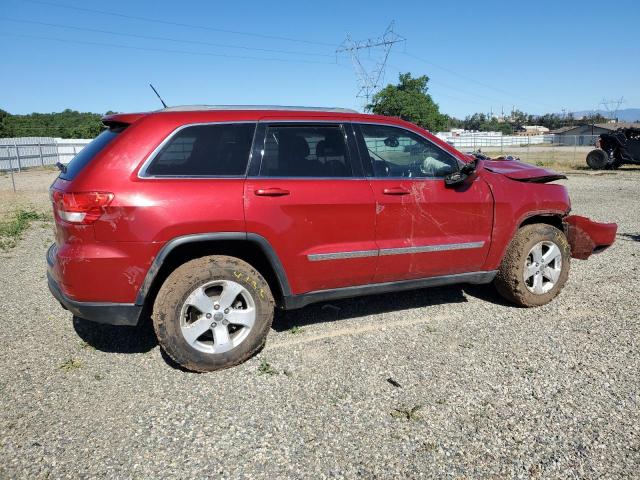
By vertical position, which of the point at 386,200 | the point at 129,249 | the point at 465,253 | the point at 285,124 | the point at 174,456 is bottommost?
the point at 174,456

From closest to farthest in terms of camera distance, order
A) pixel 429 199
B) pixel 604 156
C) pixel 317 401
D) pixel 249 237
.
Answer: pixel 317 401
pixel 249 237
pixel 429 199
pixel 604 156

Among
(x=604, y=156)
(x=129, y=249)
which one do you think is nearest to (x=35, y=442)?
(x=129, y=249)

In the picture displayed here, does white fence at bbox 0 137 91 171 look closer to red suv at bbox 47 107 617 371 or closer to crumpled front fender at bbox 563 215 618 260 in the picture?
red suv at bbox 47 107 617 371

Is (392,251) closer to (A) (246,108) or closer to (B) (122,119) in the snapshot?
(A) (246,108)

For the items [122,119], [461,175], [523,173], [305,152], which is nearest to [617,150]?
[523,173]

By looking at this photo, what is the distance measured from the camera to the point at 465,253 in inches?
162

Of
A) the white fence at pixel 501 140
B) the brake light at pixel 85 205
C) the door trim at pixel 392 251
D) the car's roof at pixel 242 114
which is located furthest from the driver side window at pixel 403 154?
the white fence at pixel 501 140

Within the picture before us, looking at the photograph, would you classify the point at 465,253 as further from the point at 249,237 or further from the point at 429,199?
the point at 249,237

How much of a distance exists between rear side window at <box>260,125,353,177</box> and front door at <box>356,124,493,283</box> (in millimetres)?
200

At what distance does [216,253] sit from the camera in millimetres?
3486

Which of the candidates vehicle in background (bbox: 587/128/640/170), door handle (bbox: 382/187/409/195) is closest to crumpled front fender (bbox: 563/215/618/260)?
door handle (bbox: 382/187/409/195)

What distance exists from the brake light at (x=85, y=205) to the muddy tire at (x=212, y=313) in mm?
627

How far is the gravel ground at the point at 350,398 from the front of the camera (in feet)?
8.17

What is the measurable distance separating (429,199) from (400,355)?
49.6 inches
